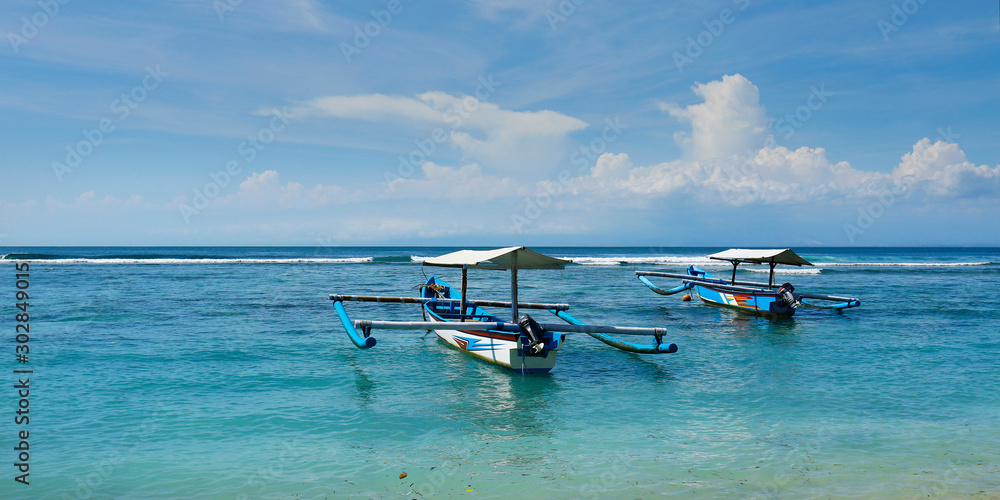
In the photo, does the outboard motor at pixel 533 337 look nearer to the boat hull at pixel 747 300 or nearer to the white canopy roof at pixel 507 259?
the white canopy roof at pixel 507 259

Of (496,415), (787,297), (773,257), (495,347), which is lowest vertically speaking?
(496,415)

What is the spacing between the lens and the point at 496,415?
9172 mm

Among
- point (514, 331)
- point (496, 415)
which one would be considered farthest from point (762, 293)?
point (496, 415)

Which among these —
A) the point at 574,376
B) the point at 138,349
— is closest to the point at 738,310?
the point at 574,376

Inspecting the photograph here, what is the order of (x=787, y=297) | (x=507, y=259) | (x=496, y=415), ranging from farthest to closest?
(x=787, y=297)
(x=507, y=259)
(x=496, y=415)

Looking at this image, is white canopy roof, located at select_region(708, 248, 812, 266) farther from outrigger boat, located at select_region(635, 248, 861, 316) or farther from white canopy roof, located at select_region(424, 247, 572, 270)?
white canopy roof, located at select_region(424, 247, 572, 270)

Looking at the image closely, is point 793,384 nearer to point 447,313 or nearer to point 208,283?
point 447,313

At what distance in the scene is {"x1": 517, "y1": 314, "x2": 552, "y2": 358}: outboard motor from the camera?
37.7ft

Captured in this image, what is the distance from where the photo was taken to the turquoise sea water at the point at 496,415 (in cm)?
647

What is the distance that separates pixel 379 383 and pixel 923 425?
9387mm

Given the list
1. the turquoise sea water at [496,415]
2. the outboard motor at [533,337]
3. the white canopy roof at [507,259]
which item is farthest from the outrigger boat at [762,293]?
the outboard motor at [533,337]

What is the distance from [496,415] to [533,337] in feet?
8.69

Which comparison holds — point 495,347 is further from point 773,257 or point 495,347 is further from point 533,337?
point 773,257

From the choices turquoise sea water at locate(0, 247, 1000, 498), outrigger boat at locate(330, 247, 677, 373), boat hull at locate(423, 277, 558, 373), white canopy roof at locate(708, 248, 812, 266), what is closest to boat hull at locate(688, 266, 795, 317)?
white canopy roof at locate(708, 248, 812, 266)
